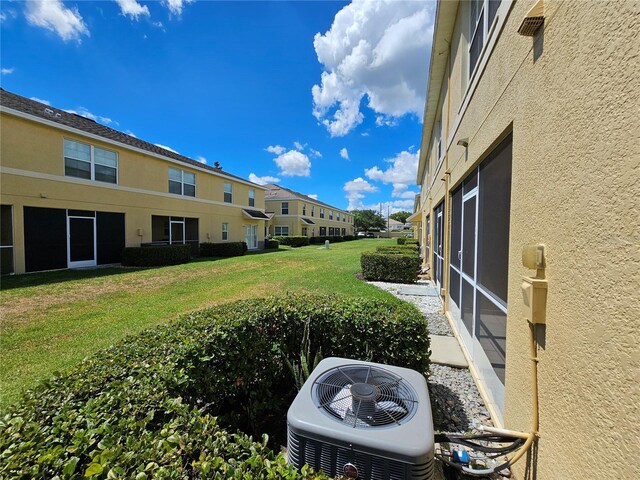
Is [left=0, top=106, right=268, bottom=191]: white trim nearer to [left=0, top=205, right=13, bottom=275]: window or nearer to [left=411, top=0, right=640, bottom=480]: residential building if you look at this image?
[left=0, top=205, right=13, bottom=275]: window

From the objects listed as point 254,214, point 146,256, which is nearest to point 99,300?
point 146,256

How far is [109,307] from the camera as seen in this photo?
7078mm

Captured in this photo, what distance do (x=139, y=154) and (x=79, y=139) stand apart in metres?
2.97

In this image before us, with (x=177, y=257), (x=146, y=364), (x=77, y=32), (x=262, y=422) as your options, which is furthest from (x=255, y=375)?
(x=177, y=257)

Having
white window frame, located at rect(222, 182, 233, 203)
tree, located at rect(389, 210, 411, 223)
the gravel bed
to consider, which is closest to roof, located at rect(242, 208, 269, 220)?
white window frame, located at rect(222, 182, 233, 203)


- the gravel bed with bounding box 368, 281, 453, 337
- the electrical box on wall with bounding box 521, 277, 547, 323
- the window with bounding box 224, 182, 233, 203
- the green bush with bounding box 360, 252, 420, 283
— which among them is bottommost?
the gravel bed with bounding box 368, 281, 453, 337

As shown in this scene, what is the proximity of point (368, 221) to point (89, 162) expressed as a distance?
72563mm

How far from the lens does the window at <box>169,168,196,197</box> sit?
59.4ft

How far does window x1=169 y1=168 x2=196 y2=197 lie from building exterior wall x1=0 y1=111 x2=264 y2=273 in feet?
1.05

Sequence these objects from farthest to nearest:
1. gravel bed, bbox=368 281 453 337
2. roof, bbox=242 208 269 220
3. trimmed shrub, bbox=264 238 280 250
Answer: trimmed shrub, bbox=264 238 280 250
roof, bbox=242 208 269 220
gravel bed, bbox=368 281 453 337

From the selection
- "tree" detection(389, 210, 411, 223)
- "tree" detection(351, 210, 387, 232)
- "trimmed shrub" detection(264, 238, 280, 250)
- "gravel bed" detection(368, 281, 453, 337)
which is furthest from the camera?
"tree" detection(389, 210, 411, 223)

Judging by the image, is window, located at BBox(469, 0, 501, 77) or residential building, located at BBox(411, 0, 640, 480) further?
window, located at BBox(469, 0, 501, 77)

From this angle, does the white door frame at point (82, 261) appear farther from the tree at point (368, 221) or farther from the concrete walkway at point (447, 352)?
the tree at point (368, 221)

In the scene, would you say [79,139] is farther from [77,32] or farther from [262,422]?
[262,422]
